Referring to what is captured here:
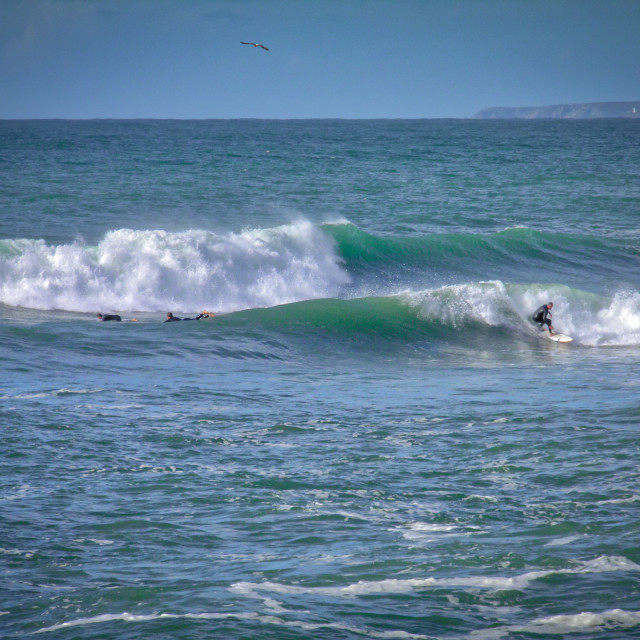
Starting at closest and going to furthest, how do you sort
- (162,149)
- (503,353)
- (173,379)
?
1. (173,379)
2. (503,353)
3. (162,149)

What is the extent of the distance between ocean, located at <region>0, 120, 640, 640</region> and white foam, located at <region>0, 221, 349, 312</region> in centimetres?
8

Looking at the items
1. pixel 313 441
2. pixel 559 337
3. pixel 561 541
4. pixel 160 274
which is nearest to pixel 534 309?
pixel 559 337

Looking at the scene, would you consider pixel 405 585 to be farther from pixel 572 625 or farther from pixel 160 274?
pixel 160 274

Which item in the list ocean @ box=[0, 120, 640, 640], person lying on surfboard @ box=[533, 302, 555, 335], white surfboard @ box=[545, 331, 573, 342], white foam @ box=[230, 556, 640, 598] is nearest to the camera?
ocean @ box=[0, 120, 640, 640]

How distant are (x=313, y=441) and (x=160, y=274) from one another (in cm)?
1546

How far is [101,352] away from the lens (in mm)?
16547

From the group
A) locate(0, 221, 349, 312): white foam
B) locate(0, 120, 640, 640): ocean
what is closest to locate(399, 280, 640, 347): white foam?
locate(0, 120, 640, 640): ocean

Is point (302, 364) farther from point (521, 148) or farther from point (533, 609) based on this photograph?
point (521, 148)

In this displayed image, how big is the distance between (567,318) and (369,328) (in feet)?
18.0

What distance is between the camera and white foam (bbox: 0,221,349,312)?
24.4 metres

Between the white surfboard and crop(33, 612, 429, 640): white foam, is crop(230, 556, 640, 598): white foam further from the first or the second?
the white surfboard

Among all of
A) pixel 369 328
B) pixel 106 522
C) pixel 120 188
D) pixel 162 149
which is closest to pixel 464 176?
pixel 120 188

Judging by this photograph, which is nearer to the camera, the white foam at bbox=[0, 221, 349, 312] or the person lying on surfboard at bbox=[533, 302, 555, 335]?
the person lying on surfboard at bbox=[533, 302, 555, 335]

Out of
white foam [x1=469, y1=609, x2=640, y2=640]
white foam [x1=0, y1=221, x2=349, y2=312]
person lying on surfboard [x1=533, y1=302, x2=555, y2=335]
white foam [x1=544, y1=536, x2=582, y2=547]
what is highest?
white foam [x1=0, y1=221, x2=349, y2=312]
